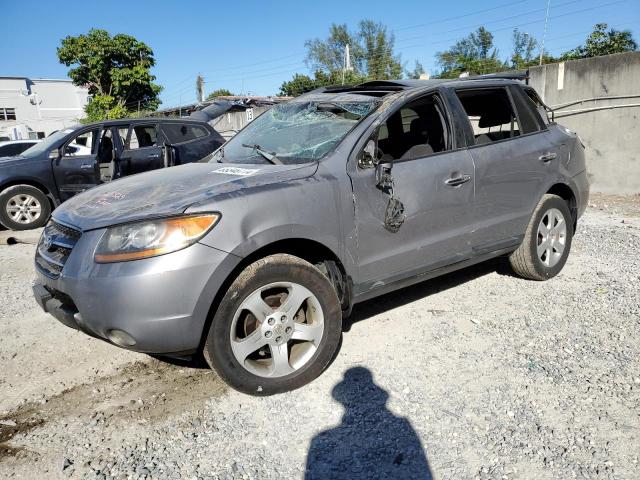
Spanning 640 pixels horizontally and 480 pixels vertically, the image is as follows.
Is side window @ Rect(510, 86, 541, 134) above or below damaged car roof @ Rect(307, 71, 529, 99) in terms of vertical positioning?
below

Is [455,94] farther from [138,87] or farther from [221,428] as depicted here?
[138,87]

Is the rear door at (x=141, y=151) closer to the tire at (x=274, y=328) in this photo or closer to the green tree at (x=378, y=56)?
the tire at (x=274, y=328)

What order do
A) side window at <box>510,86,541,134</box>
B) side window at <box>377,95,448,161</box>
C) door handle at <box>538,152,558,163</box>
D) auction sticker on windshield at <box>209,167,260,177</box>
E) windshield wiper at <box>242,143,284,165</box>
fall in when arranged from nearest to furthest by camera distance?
1. auction sticker on windshield at <box>209,167,260,177</box>
2. windshield wiper at <box>242,143,284,165</box>
3. side window at <box>377,95,448,161</box>
4. door handle at <box>538,152,558,163</box>
5. side window at <box>510,86,541,134</box>

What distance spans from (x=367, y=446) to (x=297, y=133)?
2.16m

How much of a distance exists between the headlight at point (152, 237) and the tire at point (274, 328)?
0.34 m

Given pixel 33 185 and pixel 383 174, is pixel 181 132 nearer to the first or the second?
pixel 33 185

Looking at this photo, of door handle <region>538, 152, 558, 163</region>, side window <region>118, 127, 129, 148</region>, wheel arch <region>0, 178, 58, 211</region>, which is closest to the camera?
door handle <region>538, 152, 558, 163</region>

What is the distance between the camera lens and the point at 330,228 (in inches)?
119

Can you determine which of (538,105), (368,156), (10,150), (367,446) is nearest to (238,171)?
(368,156)

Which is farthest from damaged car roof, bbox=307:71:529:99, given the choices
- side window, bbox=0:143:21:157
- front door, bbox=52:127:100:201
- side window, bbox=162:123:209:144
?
side window, bbox=0:143:21:157

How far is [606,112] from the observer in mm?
8844

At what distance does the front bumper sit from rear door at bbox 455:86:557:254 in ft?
7.03

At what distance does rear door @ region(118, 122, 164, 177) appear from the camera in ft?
26.4

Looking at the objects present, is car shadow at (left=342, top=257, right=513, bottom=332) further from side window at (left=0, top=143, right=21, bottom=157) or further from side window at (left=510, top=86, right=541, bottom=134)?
side window at (left=0, top=143, right=21, bottom=157)
